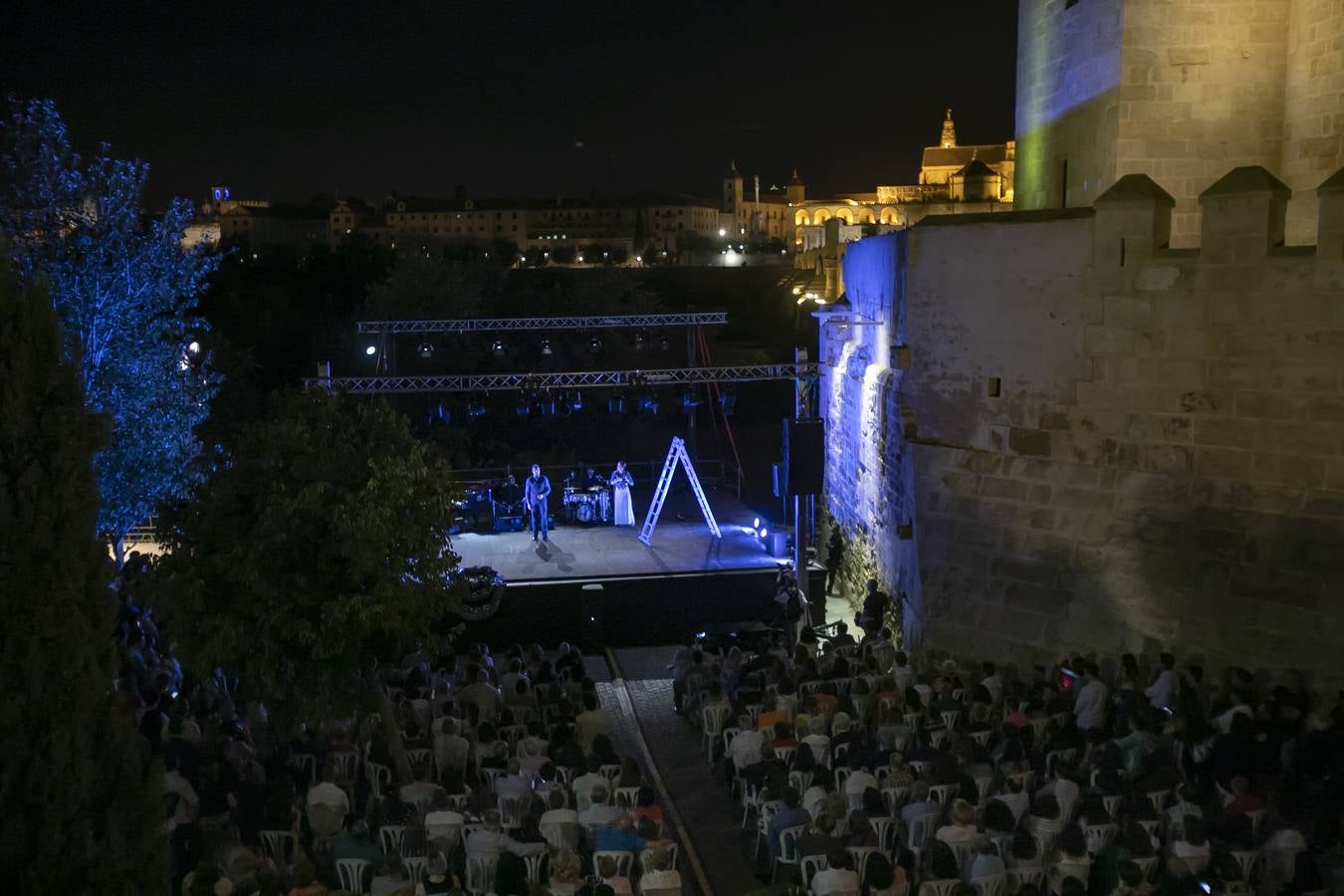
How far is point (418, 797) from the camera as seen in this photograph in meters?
7.71

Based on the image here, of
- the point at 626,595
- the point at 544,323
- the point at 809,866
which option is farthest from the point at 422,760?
the point at 544,323

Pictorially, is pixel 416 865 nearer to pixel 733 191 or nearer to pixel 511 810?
pixel 511 810

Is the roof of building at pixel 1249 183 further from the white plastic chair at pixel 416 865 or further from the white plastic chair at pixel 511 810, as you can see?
the white plastic chair at pixel 416 865

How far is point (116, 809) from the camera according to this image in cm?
511

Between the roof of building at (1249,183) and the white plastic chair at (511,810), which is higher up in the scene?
the roof of building at (1249,183)

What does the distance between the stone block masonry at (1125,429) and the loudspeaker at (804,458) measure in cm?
129

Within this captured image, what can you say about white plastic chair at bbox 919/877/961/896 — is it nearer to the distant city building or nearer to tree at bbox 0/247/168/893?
tree at bbox 0/247/168/893

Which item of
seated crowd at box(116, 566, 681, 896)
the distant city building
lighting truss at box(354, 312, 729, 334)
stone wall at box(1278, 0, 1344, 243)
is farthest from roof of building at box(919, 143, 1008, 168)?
seated crowd at box(116, 566, 681, 896)

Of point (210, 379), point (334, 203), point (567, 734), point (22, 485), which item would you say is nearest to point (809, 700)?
point (567, 734)

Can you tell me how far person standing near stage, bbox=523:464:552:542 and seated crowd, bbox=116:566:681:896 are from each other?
736 cm

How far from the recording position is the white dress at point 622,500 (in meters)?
19.1

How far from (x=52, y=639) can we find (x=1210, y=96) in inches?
463

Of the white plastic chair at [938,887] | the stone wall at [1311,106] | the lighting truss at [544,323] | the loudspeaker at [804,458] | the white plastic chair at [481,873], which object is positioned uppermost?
the stone wall at [1311,106]

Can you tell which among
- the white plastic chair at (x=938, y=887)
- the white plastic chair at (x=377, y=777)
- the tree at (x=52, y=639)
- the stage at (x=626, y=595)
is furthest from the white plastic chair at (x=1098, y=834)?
the stage at (x=626, y=595)
